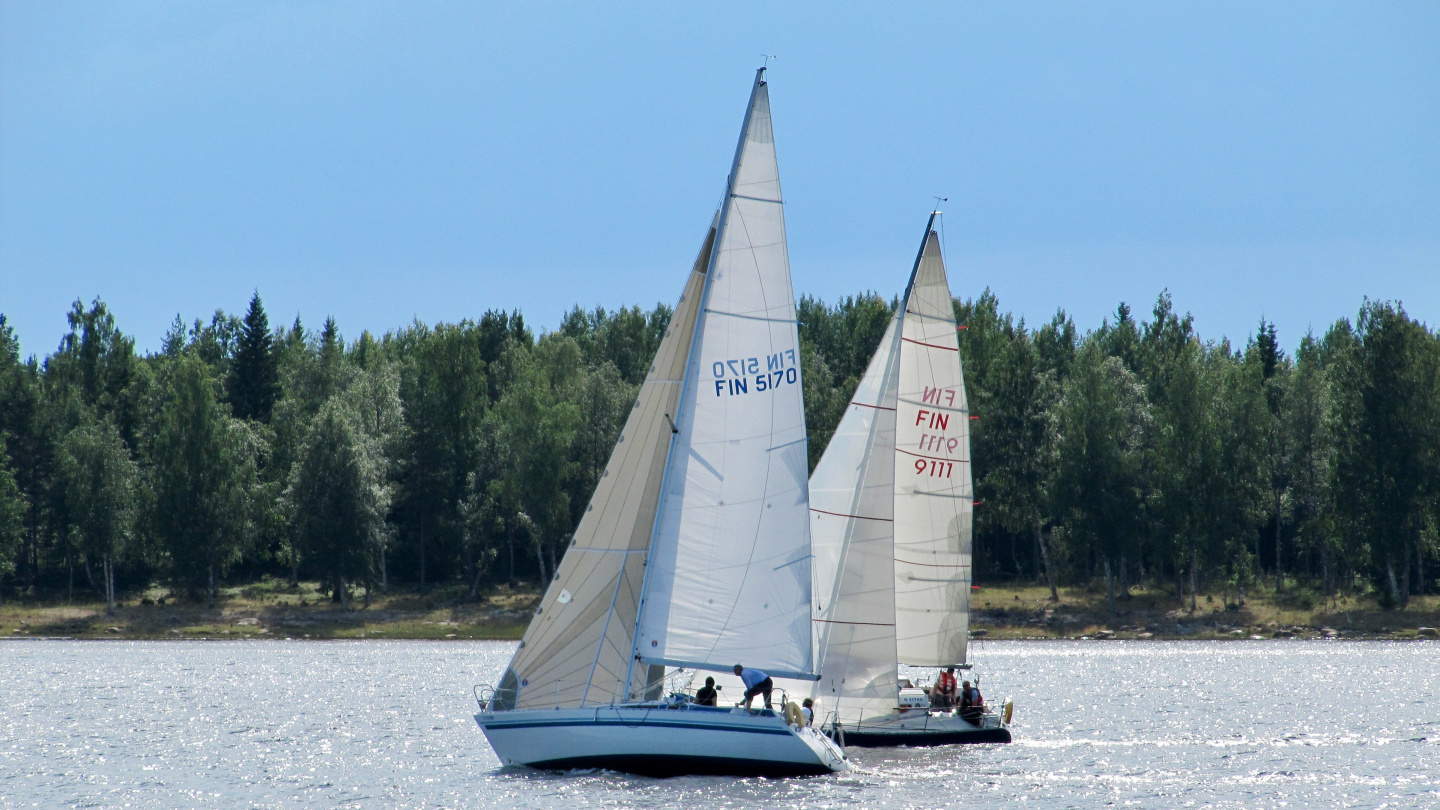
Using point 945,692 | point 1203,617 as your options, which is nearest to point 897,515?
point 945,692

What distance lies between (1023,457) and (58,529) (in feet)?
208

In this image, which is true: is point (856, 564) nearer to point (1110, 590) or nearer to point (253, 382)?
point (1110, 590)

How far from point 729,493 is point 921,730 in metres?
11.5

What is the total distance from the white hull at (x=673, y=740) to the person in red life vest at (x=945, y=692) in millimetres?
9008

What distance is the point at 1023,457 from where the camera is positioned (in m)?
88.7

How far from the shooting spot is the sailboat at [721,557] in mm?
28609

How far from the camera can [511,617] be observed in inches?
3445

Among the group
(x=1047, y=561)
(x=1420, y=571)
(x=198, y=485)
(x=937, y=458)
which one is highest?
(x=198, y=485)

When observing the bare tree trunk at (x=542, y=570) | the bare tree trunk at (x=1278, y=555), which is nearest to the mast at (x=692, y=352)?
the bare tree trunk at (x=542, y=570)

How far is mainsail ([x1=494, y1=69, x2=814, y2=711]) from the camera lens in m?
28.5

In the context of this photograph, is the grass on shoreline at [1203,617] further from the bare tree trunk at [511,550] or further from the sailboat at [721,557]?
the sailboat at [721,557]

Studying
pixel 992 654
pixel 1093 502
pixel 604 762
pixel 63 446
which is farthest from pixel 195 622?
pixel 604 762

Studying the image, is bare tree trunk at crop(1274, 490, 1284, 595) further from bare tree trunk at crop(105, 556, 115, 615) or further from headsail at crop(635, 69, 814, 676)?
bare tree trunk at crop(105, 556, 115, 615)

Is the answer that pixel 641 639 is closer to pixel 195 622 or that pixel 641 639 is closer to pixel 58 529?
pixel 195 622
